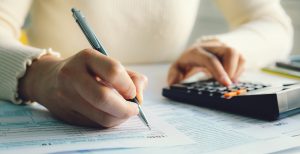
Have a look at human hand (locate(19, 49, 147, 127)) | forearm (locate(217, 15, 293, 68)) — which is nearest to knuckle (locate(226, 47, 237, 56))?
forearm (locate(217, 15, 293, 68))

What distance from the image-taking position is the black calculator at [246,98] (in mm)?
434

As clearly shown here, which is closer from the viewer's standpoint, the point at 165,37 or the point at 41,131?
the point at 41,131

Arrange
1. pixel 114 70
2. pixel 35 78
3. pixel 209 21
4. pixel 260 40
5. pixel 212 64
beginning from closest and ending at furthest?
pixel 114 70 → pixel 35 78 → pixel 212 64 → pixel 260 40 → pixel 209 21

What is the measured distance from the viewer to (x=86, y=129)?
0.40 m

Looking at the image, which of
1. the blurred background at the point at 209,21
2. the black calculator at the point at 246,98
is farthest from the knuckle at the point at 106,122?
the blurred background at the point at 209,21

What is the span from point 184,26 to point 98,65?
0.53m

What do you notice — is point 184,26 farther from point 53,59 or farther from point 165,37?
point 53,59

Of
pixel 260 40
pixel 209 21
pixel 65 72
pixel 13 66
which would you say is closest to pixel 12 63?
pixel 13 66

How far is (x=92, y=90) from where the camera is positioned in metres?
0.37

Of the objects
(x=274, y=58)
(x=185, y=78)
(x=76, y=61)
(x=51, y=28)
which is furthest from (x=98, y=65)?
(x=274, y=58)

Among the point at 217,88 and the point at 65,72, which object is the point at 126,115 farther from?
the point at 217,88

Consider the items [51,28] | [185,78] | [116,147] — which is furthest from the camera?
[51,28]

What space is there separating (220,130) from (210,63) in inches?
8.0

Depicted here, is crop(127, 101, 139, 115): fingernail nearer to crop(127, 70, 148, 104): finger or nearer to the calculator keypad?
crop(127, 70, 148, 104): finger
